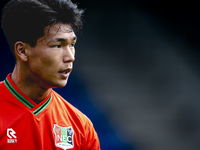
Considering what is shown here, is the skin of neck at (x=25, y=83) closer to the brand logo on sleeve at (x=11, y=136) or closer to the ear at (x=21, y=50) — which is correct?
the ear at (x=21, y=50)

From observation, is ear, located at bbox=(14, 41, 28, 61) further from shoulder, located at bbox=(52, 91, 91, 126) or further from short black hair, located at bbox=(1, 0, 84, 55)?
shoulder, located at bbox=(52, 91, 91, 126)

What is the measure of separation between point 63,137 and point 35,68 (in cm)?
50

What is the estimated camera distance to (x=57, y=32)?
1573 millimetres

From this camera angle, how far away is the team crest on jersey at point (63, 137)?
1703 millimetres

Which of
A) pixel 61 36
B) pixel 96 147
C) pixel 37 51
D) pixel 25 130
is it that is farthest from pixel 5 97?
pixel 96 147

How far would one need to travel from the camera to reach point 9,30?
1646mm

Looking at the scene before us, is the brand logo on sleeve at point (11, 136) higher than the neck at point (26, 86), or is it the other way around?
the neck at point (26, 86)

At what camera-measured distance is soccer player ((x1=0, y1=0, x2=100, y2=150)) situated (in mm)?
1559

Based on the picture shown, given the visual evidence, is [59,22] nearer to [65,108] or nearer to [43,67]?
[43,67]

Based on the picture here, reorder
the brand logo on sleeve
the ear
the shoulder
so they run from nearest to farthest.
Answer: the brand logo on sleeve < the ear < the shoulder

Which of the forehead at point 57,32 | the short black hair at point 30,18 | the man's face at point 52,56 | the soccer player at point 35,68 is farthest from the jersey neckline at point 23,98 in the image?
the forehead at point 57,32

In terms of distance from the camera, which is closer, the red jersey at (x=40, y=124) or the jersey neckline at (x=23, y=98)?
the red jersey at (x=40, y=124)

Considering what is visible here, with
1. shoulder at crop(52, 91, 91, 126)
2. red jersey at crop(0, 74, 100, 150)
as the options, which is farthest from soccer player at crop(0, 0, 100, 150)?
shoulder at crop(52, 91, 91, 126)

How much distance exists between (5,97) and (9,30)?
1.40 feet
